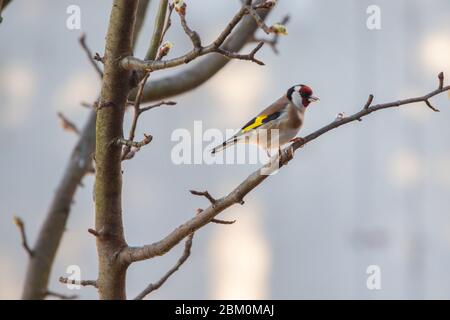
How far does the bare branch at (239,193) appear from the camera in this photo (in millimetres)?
859

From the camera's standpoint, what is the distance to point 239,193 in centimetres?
87

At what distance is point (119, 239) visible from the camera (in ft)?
3.17

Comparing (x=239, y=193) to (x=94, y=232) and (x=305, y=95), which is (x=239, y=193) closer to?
(x=94, y=232)

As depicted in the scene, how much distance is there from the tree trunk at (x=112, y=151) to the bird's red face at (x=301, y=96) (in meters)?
0.69

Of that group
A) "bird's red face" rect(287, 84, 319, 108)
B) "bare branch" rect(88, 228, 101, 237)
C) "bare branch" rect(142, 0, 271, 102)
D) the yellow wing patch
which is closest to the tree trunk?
"bare branch" rect(88, 228, 101, 237)

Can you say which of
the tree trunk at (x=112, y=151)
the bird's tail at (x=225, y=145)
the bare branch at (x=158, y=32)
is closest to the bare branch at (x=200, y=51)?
the tree trunk at (x=112, y=151)

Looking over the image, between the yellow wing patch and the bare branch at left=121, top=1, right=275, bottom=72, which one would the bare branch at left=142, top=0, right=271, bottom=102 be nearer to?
the yellow wing patch

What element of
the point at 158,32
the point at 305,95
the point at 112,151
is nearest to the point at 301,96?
the point at 305,95

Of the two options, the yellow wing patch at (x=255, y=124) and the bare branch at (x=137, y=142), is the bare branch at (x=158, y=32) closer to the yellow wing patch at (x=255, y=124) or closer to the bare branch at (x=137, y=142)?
the bare branch at (x=137, y=142)

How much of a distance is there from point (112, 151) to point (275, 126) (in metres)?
0.54

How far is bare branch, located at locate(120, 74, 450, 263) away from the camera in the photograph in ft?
2.82

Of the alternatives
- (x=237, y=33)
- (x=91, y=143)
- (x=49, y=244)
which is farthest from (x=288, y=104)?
(x=49, y=244)
